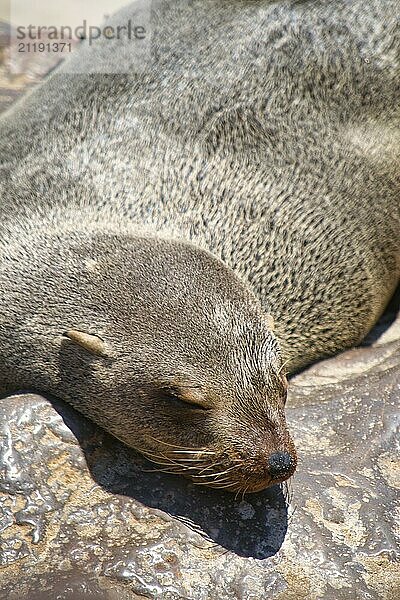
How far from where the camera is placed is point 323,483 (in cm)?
454

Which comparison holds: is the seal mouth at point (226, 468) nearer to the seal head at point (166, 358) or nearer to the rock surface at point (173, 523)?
the seal head at point (166, 358)

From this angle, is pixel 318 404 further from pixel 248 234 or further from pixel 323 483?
pixel 248 234

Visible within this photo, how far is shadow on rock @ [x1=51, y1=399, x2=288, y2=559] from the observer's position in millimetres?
4219

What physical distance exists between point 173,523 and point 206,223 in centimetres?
181

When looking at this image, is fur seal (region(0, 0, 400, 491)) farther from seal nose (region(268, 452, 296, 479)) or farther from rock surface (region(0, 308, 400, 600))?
rock surface (region(0, 308, 400, 600))

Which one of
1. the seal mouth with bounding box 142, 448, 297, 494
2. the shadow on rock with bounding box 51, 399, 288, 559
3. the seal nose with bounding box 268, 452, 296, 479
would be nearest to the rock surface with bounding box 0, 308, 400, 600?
the shadow on rock with bounding box 51, 399, 288, 559

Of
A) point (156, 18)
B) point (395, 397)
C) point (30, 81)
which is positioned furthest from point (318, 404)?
point (30, 81)

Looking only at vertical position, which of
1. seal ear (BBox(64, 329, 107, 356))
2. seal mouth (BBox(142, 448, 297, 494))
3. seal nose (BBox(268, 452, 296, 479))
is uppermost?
seal ear (BBox(64, 329, 107, 356))

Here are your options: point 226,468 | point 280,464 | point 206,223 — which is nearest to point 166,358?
point 226,468

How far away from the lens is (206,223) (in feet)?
17.0

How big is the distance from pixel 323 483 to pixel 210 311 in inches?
43.2

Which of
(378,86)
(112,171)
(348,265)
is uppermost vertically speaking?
(378,86)

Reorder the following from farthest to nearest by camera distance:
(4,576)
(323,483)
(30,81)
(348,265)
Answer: (30,81) → (348,265) → (323,483) → (4,576)

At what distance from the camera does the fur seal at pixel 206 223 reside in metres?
4.22
